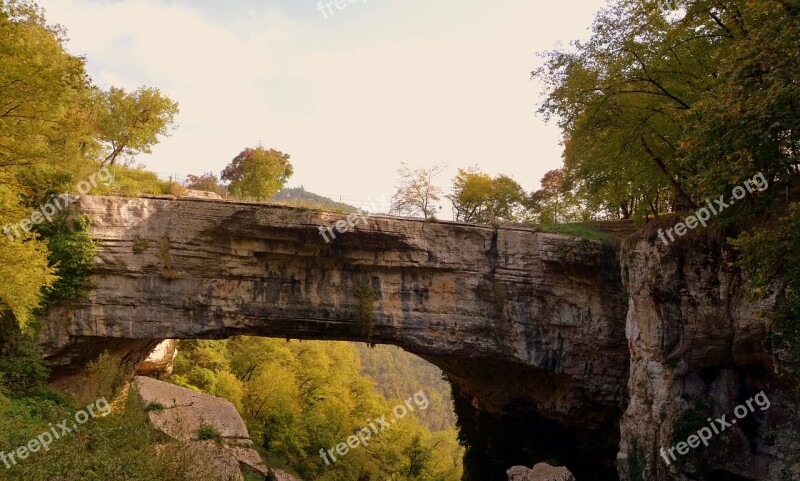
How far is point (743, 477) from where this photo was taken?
10445mm

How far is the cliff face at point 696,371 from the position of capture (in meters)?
10.5

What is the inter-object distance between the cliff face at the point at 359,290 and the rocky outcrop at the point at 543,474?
4.60 m

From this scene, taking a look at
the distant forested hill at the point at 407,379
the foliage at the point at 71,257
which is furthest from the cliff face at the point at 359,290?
the distant forested hill at the point at 407,379

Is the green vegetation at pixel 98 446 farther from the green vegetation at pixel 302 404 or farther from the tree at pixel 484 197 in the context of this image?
the tree at pixel 484 197

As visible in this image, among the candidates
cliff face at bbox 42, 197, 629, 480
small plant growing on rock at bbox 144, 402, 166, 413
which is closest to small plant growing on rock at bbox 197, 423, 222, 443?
small plant growing on rock at bbox 144, 402, 166, 413

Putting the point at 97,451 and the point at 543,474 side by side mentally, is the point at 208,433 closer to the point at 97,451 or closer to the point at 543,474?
the point at 97,451

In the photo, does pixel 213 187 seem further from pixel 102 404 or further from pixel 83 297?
pixel 102 404

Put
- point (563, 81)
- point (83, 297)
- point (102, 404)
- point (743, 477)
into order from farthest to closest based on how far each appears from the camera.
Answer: point (83, 297) < point (563, 81) < point (102, 404) < point (743, 477)

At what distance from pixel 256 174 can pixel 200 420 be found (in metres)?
13.8

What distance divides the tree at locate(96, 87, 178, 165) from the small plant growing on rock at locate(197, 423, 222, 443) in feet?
37.8

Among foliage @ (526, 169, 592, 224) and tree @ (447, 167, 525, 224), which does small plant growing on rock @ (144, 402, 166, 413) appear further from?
foliage @ (526, 169, 592, 224)

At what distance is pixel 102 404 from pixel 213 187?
15305 millimetres

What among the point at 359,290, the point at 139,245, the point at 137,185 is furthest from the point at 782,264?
the point at 137,185

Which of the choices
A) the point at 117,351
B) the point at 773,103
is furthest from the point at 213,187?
the point at 773,103
